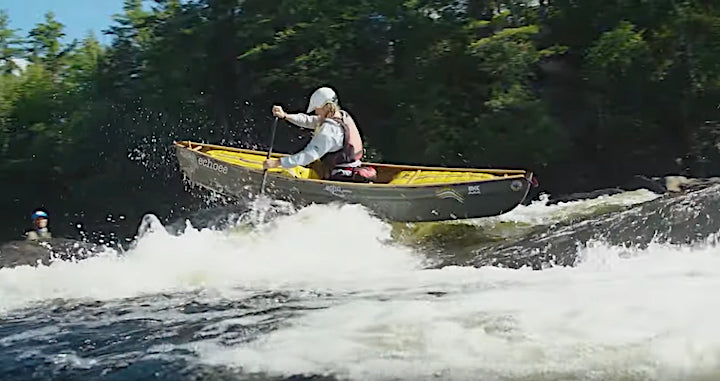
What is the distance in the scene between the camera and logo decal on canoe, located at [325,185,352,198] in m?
8.98

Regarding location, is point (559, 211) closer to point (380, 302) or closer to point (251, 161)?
point (251, 161)

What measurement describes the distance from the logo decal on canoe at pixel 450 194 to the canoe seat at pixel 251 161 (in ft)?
5.32

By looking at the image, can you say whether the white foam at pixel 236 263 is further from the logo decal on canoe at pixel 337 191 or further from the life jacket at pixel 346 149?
the life jacket at pixel 346 149

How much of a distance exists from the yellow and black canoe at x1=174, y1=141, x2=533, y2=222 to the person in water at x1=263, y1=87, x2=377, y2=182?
254 millimetres

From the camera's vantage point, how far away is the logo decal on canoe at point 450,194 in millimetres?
8727

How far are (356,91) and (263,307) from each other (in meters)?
17.3

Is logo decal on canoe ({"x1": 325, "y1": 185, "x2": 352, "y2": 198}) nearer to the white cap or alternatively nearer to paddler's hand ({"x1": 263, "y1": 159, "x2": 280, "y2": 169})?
paddler's hand ({"x1": 263, "y1": 159, "x2": 280, "y2": 169})

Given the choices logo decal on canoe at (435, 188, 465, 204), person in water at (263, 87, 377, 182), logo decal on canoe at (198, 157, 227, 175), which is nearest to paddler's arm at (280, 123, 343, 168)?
person in water at (263, 87, 377, 182)

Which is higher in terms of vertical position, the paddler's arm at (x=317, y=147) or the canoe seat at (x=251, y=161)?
the paddler's arm at (x=317, y=147)

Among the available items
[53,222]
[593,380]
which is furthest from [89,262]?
[53,222]

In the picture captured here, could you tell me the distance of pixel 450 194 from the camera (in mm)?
8750

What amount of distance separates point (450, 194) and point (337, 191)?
1.18m

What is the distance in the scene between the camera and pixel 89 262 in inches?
316

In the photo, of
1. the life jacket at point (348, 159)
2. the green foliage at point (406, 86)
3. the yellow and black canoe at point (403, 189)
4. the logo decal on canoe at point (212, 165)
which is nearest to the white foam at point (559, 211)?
the yellow and black canoe at point (403, 189)
